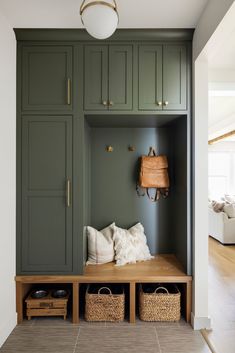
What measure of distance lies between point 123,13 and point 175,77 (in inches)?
27.1

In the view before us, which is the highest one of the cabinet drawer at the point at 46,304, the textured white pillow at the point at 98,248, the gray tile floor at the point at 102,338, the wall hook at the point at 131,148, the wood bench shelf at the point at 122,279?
the wall hook at the point at 131,148

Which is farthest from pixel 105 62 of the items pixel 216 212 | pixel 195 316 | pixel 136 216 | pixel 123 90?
pixel 216 212

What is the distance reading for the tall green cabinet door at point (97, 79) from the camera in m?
2.42

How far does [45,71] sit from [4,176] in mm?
1007

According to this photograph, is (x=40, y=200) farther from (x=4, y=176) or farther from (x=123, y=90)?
(x=123, y=90)

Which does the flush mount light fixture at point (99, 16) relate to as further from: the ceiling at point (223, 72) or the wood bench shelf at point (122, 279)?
the wood bench shelf at point (122, 279)

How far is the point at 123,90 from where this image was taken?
7.97ft

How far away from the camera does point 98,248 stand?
2691mm

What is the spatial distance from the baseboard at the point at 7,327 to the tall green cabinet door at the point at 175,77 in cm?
228

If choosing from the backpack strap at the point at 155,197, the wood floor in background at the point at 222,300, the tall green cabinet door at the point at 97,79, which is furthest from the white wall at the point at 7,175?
the wood floor in background at the point at 222,300

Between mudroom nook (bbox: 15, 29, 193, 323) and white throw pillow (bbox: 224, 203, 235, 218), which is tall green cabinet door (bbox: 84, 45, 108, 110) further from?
white throw pillow (bbox: 224, 203, 235, 218)

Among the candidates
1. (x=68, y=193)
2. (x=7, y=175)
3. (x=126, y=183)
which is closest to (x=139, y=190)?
(x=126, y=183)

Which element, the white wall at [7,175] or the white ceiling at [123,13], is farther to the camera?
the white wall at [7,175]

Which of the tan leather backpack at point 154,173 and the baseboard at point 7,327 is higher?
the tan leather backpack at point 154,173
